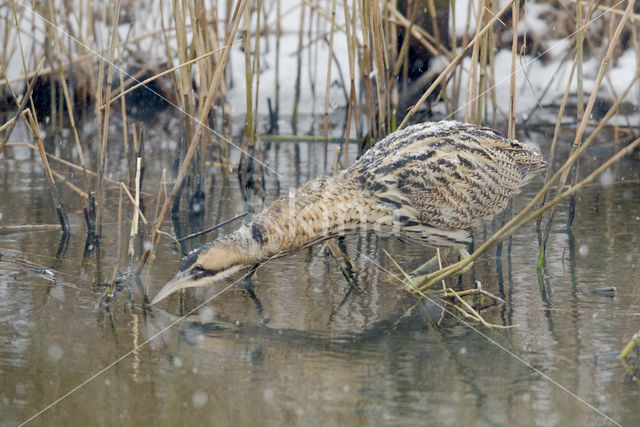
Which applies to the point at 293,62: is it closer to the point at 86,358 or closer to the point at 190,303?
the point at 190,303

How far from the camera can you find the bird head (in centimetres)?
329

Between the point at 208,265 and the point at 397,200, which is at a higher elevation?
the point at 397,200

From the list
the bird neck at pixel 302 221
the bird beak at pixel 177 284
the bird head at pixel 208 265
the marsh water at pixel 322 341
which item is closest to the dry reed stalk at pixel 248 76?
the marsh water at pixel 322 341

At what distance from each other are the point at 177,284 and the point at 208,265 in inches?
6.0

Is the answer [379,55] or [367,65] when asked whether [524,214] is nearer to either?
[379,55]

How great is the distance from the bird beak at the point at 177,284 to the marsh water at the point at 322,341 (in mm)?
89

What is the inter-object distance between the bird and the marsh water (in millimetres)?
210

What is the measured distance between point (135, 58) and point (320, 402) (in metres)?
6.26

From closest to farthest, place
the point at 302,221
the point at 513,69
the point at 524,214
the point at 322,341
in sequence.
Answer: the point at 322,341
the point at 524,214
the point at 302,221
the point at 513,69

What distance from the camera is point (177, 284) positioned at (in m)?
3.27

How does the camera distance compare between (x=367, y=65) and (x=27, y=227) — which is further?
(x=367, y=65)

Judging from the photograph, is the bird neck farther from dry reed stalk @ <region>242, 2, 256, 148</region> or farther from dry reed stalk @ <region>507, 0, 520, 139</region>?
dry reed stalk @ <region>507, 0, 520, 139</region>

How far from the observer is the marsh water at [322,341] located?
2.48 metres

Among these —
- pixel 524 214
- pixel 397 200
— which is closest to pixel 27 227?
pixel 397 200
